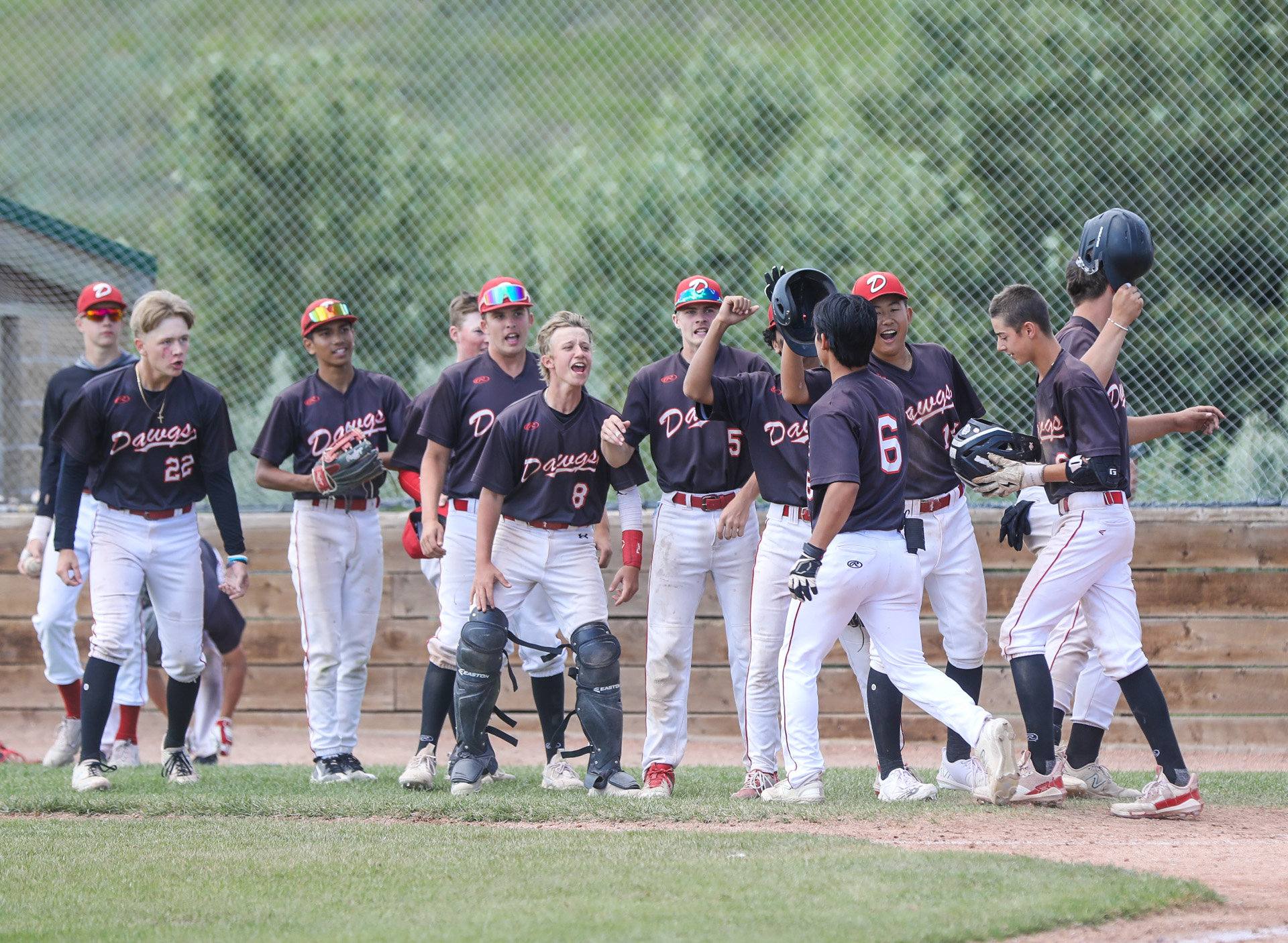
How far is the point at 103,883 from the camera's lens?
11.5 feet

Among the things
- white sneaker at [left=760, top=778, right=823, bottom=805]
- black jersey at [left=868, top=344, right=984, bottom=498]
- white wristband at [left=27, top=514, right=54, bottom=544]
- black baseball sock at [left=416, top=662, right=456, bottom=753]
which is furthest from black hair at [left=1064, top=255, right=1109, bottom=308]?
white wristband at [left=27, top=514, right=54, bottom=544]

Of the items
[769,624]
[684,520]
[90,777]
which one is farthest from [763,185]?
[90,777]

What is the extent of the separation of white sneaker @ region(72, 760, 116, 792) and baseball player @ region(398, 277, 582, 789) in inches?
46.1

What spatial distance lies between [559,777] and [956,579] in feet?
5.58

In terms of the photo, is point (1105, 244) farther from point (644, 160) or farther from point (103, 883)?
point (644, 160)

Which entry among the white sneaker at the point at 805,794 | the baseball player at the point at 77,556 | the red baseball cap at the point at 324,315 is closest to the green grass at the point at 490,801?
the white sneaker at the point at 805,794

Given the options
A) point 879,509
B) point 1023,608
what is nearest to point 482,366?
point 879,509

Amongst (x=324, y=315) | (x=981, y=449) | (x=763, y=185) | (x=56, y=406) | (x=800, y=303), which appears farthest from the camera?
(x=763, y=185)

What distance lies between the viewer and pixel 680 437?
5.14m

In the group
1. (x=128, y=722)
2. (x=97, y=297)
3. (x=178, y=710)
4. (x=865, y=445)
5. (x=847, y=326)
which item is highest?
(x=97, y=297)

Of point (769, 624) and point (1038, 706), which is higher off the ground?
point (769, 624)

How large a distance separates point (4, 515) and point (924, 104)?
729 centimetres

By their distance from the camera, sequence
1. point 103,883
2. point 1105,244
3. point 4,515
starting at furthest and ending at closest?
point 4,515
point 1105,244
point 103,883

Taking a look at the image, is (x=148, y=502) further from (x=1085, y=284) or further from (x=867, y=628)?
(x=1085, y=284)
